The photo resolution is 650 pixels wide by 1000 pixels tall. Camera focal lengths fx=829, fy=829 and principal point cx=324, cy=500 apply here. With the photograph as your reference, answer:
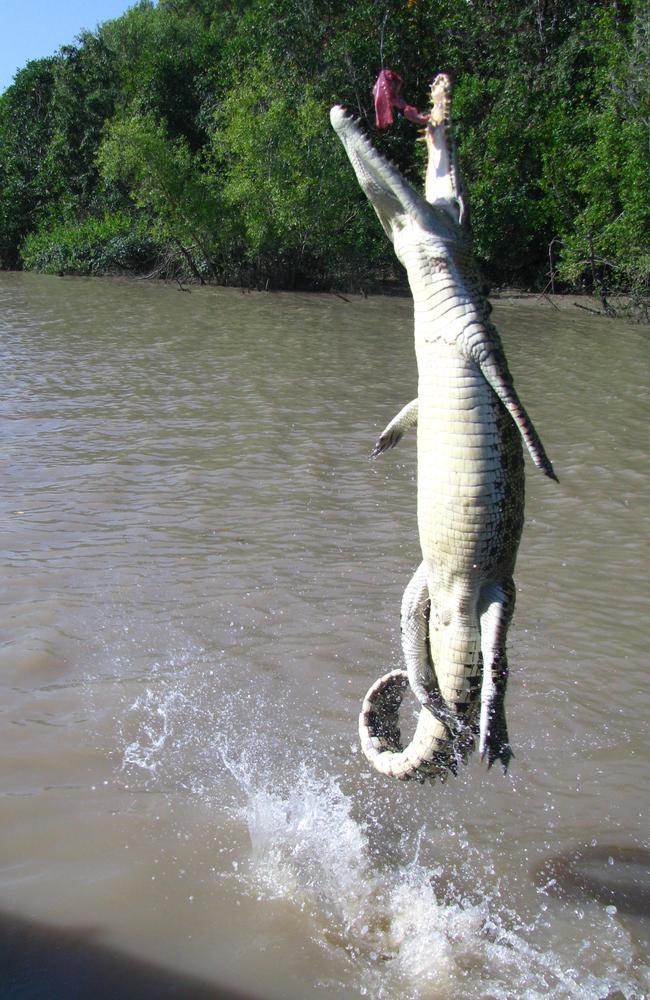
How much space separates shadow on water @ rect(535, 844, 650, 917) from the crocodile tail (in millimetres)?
663

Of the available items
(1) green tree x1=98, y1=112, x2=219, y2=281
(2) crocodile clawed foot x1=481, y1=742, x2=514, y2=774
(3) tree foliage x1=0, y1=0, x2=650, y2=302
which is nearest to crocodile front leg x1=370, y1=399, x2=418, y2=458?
(2) crocodile clawed foot x1=481, y1=742, x2=514, y2=774

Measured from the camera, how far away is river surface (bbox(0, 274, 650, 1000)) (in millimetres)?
3121

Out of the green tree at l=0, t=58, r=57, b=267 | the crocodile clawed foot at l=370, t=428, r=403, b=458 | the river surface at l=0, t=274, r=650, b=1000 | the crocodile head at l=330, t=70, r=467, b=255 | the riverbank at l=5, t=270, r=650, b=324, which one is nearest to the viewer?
the crocodile head at l=330, t=70, r=467, b=255

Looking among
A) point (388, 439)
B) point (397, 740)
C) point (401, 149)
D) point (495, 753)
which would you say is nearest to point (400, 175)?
point (388, 439)

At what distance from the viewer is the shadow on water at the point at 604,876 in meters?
3.44

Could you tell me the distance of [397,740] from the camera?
3.60 m

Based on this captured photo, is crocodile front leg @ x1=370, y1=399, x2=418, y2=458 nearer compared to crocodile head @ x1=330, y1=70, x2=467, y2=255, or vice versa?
crocodile head @ x1=330, y1=70, x2=467, y2=255

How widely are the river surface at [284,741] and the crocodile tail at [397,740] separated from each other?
504 millimetres

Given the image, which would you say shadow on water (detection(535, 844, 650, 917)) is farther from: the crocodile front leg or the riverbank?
the riverbank

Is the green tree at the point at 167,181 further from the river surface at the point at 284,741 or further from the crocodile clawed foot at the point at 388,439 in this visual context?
the crocodile clawed foot at the point at 388,439

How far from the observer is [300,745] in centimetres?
429

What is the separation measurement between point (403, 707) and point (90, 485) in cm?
406

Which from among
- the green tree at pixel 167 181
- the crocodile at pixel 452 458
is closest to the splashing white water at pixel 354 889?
the crocodile at pixel 452 458

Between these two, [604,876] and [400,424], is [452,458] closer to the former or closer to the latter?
[400,424]
